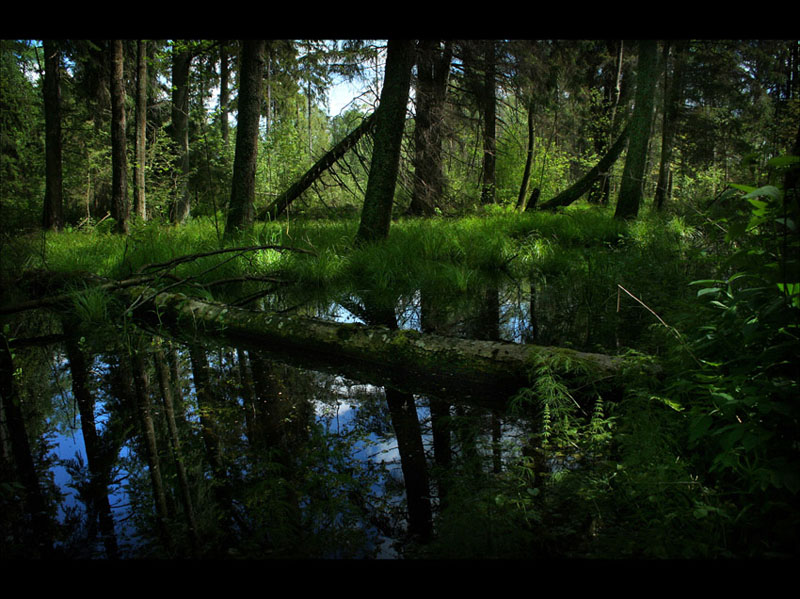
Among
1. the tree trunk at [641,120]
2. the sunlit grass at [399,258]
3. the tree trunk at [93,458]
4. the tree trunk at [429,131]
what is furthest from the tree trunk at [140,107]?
the tree trunk at [641,120]

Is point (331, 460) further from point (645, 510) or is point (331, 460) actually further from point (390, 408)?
point (645, 510)

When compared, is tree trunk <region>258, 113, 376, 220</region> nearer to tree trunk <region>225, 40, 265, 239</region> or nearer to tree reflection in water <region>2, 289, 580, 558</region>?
tree trunk <region>225, 40, 265, 239</region>

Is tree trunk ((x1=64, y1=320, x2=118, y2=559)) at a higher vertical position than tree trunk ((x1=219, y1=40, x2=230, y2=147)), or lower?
lower

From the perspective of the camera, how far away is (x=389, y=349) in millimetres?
3686

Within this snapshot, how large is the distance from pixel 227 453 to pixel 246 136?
6.99 m

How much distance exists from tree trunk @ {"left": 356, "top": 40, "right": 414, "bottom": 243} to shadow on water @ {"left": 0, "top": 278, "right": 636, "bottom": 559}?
4.11m

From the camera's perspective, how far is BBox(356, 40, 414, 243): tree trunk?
6.91 meters

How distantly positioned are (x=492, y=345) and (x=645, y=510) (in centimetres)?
170

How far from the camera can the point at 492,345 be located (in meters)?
3.36

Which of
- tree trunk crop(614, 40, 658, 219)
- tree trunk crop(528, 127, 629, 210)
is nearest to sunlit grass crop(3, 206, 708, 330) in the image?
tree trunk crop(614, 40, 658, 219)

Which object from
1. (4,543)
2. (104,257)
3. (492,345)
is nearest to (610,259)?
(492,345)

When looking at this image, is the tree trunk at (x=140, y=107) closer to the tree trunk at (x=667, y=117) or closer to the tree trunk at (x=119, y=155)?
the tree trunk at (x=119, y=155)

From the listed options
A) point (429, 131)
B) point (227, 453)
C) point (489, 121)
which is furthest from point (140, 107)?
point (227, 453)

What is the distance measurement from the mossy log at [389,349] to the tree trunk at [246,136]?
347cm
